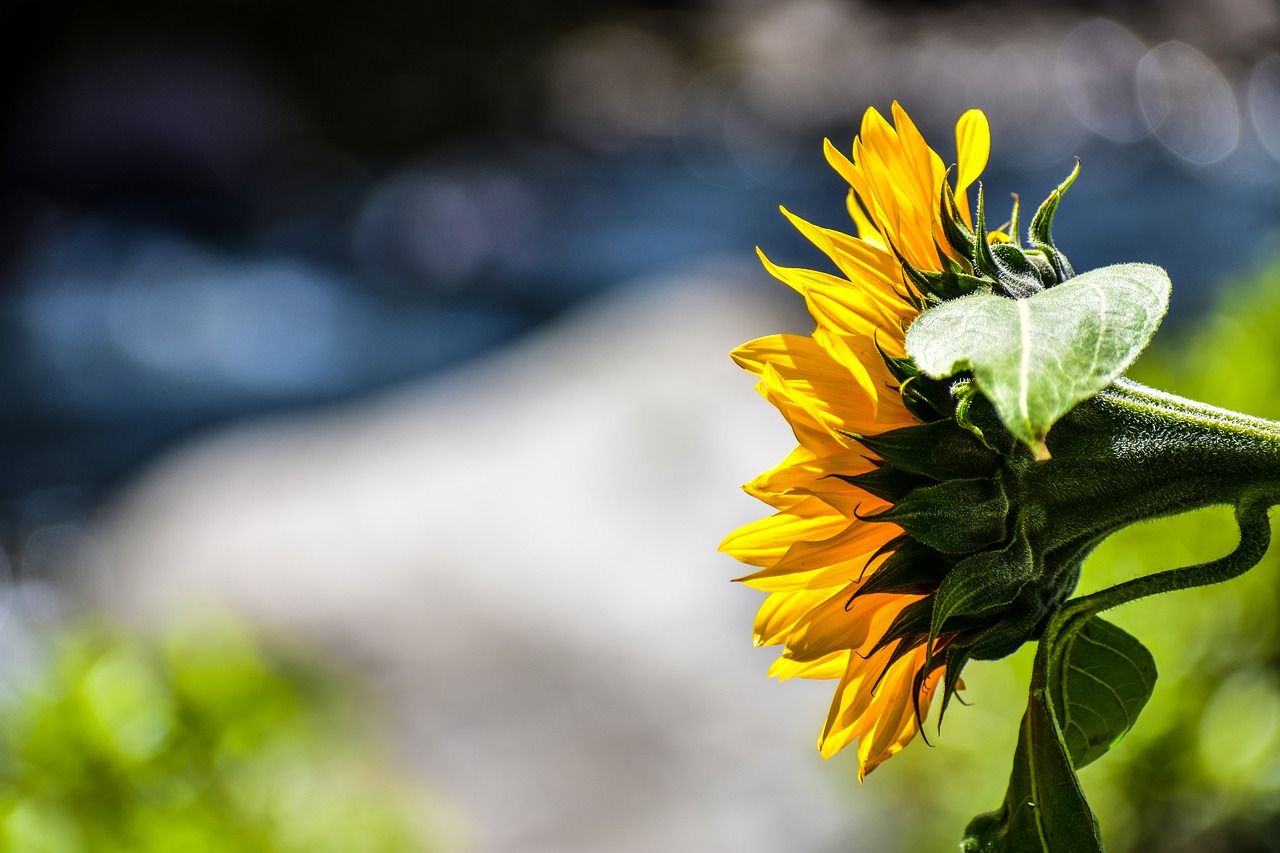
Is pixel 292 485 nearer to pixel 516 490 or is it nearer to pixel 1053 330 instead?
pixel 516 490

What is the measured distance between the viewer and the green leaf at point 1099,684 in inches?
23.0

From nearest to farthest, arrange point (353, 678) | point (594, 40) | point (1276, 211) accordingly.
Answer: point (353, 678) < point (1276, 211) < point (594, 40)

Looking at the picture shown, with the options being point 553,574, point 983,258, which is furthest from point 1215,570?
point 553,574

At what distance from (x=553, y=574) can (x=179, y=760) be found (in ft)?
5.86

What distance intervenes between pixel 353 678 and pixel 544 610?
587 millimetres

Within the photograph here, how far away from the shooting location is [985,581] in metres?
0.56

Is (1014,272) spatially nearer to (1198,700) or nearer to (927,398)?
(927,398)

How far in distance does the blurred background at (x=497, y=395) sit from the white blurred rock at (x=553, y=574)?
0.02m

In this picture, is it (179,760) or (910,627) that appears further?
(179,760)

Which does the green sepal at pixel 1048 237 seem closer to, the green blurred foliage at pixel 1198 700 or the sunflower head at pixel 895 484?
the sunflower head at pixel 895 484

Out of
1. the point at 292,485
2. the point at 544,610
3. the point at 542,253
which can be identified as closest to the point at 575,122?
the point at 542,253

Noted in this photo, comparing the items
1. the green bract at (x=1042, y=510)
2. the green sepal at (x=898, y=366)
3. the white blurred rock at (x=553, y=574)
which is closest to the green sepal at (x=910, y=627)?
the green bract at (x=1042, y=510)

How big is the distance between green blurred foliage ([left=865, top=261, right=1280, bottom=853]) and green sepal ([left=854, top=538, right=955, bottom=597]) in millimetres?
1567

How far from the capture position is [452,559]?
13.4ft
